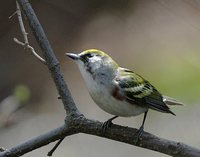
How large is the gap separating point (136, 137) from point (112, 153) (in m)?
3.28

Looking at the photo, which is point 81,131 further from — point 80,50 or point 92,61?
point 80,50

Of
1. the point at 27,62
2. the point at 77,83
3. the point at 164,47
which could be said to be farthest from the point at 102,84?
the point at 27,62

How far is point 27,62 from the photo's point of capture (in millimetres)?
7801

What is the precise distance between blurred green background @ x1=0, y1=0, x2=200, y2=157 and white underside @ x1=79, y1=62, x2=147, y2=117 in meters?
1.78

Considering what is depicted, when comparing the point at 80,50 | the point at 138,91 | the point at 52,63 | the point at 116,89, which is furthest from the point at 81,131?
the point at 80,50

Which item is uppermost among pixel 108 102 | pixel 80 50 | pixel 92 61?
pixel 92 61

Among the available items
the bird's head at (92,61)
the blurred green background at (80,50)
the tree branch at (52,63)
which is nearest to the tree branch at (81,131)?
the tree branch at (52,63)

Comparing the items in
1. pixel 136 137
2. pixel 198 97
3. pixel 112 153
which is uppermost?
pixel 198 97

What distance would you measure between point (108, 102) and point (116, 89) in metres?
0.15

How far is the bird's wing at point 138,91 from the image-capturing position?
300 cm

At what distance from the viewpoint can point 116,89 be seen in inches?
117

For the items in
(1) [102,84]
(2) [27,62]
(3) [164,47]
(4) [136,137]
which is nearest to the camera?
(4) [136,137]

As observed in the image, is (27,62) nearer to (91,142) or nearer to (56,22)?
(56,22)

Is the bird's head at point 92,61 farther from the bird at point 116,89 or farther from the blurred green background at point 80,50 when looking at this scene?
the blurred green background at point 80,50
